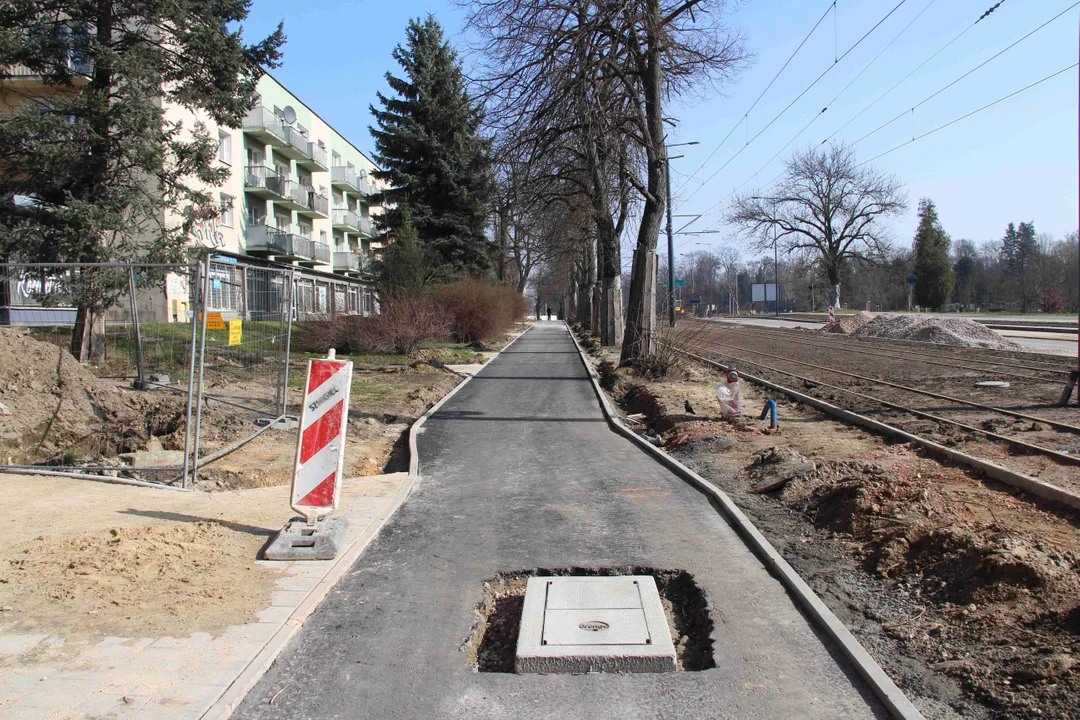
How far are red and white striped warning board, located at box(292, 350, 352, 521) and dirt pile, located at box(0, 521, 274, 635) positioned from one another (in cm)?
52

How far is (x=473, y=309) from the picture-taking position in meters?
31.3

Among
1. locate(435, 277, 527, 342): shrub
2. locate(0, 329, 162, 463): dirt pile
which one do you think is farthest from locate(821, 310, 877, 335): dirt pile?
locate(0, 329, 162, 463): dirt pile

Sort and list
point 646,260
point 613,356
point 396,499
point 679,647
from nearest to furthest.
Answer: point 679,647, point 396,499, point 646,260, point 613,356

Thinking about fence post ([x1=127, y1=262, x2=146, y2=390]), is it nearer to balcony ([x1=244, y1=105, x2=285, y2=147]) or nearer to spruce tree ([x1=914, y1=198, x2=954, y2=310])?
balcony ([x1=244, y1=105, x2=285, y2=147])

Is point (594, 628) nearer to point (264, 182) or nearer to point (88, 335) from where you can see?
point (88, 335)

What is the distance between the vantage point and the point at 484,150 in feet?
121

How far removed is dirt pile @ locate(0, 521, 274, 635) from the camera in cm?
420

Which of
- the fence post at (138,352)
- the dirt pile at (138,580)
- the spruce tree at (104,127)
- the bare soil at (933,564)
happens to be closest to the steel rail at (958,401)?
the bare soil at (933,564)

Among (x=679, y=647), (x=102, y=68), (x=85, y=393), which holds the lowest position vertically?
(x=679, y=647)

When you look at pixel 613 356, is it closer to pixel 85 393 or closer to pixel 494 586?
pixel 85 393

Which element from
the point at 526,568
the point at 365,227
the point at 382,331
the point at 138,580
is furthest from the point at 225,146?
the point at 526,568

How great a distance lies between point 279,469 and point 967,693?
22.2 ft

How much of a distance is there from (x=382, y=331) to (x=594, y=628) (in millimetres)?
20032

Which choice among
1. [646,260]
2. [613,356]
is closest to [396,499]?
[646,260]
